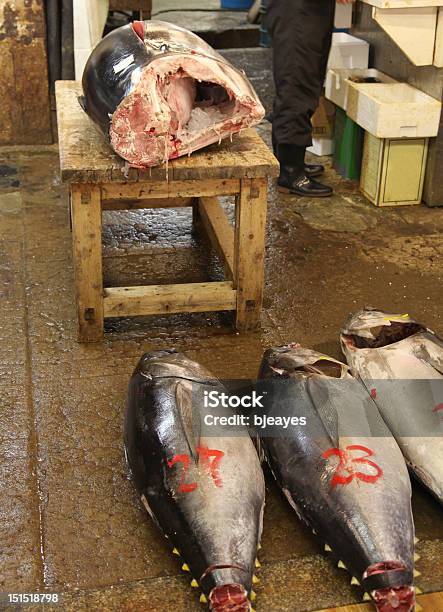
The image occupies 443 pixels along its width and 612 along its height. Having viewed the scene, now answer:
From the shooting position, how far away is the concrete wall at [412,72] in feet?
17.1

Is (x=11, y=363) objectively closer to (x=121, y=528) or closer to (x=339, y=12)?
(x=121, y=528)

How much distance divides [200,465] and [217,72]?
1.67 meters

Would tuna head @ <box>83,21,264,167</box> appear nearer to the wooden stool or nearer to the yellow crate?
the wooden stool

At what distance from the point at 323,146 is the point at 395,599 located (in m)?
4.33

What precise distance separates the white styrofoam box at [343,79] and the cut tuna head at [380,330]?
2.48 m

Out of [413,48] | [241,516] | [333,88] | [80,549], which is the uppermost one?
[413,48]

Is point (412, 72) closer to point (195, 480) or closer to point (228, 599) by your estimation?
point (195, 480)

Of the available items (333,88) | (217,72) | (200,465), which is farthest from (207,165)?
(333,88)

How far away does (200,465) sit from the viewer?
261 cm

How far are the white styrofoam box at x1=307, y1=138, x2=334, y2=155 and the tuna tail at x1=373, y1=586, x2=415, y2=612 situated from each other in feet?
14.0

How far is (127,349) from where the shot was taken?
150 inches

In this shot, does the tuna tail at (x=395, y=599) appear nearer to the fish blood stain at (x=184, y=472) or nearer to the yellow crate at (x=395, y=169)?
the fish blood stain at (x=184, y=472)

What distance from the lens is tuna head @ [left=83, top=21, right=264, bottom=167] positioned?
344cm

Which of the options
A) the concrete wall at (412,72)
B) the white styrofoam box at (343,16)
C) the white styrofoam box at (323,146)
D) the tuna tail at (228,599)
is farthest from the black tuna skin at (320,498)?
the white styrofoam box at (343,16)
